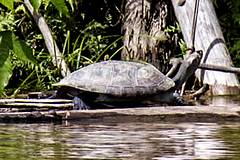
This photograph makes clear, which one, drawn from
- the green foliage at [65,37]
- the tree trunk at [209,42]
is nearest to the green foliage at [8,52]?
the green foliage at [65,37]

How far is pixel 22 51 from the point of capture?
938mm

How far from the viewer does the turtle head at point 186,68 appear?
209 inches

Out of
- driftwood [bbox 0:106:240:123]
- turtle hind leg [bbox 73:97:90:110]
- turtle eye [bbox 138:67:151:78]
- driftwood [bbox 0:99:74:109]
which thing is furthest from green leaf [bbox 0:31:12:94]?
turtle eye [bbox 138:67:151:78]

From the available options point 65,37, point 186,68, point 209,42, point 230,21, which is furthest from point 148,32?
point 186,68

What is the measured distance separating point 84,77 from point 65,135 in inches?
63.3

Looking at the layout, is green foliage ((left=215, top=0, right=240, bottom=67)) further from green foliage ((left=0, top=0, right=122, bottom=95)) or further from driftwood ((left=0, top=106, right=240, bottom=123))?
driftwood ((left=0, top=106, right=240, bottom=123))

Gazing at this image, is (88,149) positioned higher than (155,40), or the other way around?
(155,40)

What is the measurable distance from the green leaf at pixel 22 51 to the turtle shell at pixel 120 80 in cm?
387

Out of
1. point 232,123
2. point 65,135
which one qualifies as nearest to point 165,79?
point 232,123

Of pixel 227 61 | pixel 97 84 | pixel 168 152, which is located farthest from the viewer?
pixel 227 61

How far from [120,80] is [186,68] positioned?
79 centimetres

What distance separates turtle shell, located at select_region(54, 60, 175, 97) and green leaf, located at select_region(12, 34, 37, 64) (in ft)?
12.7

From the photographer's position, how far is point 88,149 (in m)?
2.72

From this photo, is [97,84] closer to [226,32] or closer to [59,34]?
[59,34]
